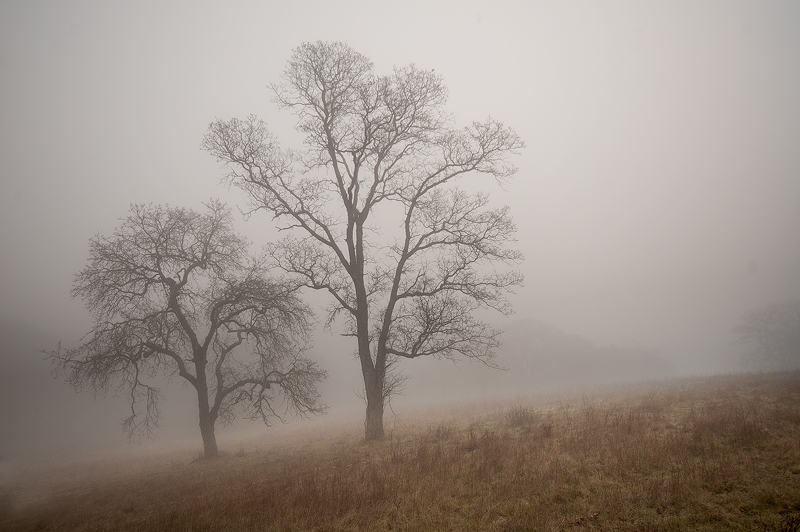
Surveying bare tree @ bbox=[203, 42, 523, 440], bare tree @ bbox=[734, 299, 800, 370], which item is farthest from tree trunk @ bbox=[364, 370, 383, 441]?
bare tree @ bbox=[734, 299, 800, 370]

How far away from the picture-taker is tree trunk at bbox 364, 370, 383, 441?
40.3 feet

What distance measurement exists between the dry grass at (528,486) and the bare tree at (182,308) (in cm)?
511

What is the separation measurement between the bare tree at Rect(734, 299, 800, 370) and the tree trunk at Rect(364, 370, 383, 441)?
76.6 m

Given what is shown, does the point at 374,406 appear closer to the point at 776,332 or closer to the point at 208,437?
the point at 208,437

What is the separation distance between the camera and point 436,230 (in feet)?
42.5

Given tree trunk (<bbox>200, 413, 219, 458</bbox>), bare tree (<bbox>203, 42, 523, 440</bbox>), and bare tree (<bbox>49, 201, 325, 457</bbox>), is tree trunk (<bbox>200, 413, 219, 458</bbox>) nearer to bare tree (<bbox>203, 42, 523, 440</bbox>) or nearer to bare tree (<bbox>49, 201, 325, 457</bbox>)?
bare tree (<bbox>49, 201, 325, 457</bbox>)

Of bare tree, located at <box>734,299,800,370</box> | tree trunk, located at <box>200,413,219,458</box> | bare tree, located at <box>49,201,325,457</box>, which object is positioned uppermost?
bare tree, located at <box>49,201,325,457</box>

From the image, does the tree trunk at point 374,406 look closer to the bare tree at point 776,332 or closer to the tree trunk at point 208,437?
the tree trunk at point 208,437

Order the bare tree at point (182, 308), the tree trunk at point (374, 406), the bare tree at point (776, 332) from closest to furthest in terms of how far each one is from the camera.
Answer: the tree trunk at point (374, 406) → the bare tree at point (182, 308) → the bare tree at point (776, 332)

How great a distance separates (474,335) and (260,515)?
Answer: 8391 mm

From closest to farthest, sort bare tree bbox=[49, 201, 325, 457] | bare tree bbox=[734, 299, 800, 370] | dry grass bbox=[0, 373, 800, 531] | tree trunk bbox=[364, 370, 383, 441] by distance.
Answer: dry grass bbox=[0, 373, 800, 531], tree trunk bbox=[364, 370, 383, 441], bare tree bbox=[49, 201, 325, 457], bare tree bbox=[734, 299, 800, 370]

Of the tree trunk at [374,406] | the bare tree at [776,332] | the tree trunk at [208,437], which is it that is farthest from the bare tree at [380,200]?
the bare tree at [776,332]

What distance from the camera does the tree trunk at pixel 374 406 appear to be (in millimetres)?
12281

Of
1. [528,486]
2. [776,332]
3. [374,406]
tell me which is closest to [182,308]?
[374,406]
